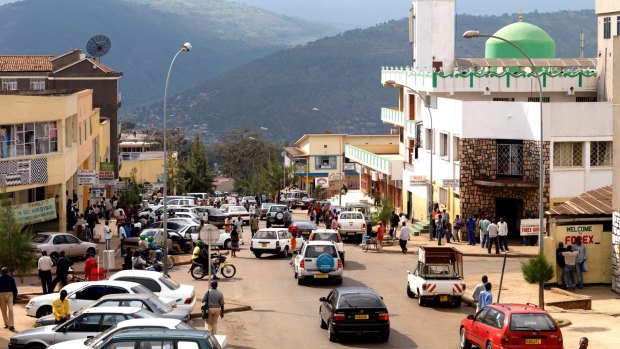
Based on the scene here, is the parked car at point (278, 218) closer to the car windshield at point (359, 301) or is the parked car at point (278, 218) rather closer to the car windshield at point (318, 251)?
the car windshield at point (318, 251)

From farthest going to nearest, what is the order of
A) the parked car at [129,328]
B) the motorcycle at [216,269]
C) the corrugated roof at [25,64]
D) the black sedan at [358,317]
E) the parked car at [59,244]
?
1. the corrugated roof at [25,64]
2. the parked car at [59,244]
3. the motorcycle at [216,269]
4. the black sedan at [358,317]
5. the parked car at [129,328]

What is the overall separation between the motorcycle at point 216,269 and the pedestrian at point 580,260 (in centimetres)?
1208

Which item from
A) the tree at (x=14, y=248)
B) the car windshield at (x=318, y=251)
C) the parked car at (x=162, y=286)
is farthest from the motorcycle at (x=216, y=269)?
the parked car at (x=162, y=286)

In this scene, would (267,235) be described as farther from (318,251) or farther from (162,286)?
(162,286)

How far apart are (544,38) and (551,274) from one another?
42982mm

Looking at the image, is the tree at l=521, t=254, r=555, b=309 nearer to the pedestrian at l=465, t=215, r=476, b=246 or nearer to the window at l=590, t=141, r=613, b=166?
the pedestrian at l=465, t=215, r=476, b=246

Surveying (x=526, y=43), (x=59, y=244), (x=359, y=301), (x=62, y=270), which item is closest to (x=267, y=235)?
(x=59, y=244)

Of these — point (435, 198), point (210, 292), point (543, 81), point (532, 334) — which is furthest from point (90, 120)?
point (532, 334)

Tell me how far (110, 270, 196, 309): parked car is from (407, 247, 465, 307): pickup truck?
734 centimetres

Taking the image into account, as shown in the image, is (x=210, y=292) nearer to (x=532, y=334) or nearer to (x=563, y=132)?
(x=532, y=334)

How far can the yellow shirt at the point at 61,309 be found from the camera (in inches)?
989

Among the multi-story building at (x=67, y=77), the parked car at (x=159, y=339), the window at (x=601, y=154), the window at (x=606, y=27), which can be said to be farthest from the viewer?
the multi-story building at (x=67, y=77)

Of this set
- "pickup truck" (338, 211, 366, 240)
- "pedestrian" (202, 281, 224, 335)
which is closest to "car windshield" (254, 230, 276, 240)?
"pickup truck" (338, 211, 366, 240)

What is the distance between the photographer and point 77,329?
22.6 m
